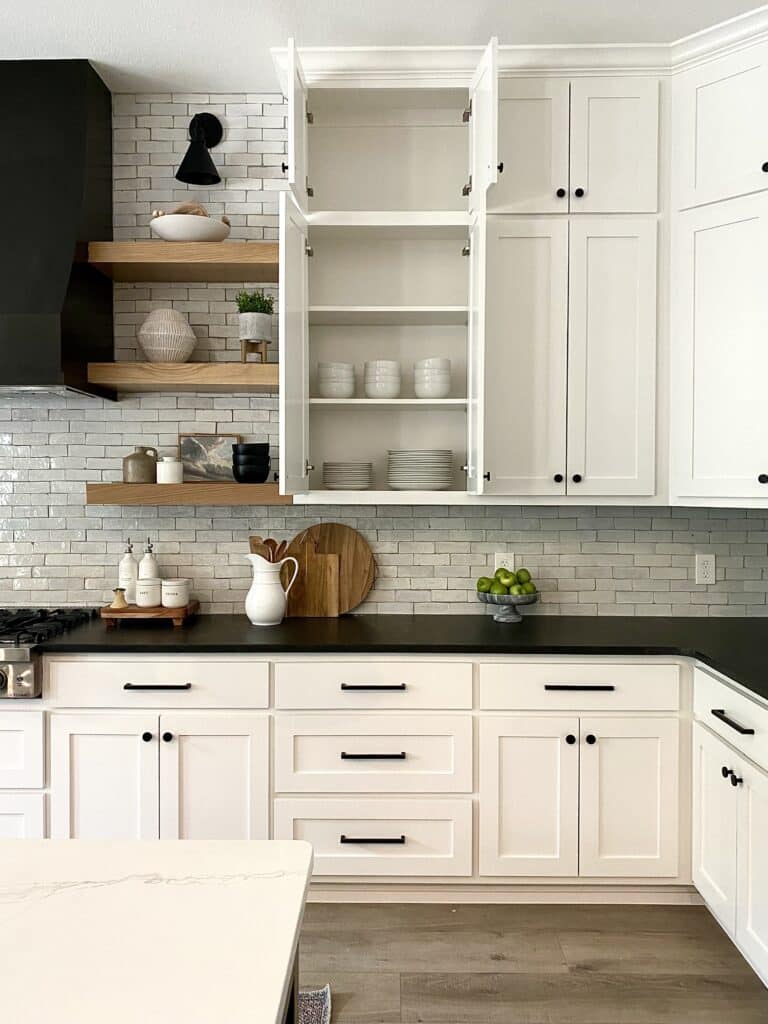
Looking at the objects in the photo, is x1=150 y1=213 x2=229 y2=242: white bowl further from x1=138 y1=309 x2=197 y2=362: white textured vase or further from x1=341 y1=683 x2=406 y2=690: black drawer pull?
x1=341 y1=683 x2=406 y2=690: black drawer pull

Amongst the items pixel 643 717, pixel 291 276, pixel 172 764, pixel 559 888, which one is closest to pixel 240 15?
pixel 291 276

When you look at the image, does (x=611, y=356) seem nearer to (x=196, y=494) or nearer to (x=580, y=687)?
(x=580, y=687)

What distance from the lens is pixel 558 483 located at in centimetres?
305

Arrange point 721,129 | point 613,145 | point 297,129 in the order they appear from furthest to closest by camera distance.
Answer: point 613,145
point 721,129
point 297,129

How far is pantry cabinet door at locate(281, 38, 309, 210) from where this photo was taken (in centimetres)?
263

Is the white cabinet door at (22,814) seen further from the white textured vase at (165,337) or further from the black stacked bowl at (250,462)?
the white textured vase at (165,337)

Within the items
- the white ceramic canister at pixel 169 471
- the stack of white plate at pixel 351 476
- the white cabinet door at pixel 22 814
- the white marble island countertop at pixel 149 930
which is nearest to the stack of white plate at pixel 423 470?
the stack of white plate at pixel 351 476

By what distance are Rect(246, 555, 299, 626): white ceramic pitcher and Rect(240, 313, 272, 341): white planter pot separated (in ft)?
2.74

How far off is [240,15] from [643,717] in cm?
265

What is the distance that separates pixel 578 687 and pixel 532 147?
1903 mm

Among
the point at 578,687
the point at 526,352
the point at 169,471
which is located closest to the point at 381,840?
the point at 578,687

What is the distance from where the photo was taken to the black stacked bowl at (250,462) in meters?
3.18

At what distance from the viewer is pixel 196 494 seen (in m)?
3.12

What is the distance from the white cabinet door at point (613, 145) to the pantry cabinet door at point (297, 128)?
3.12ft
